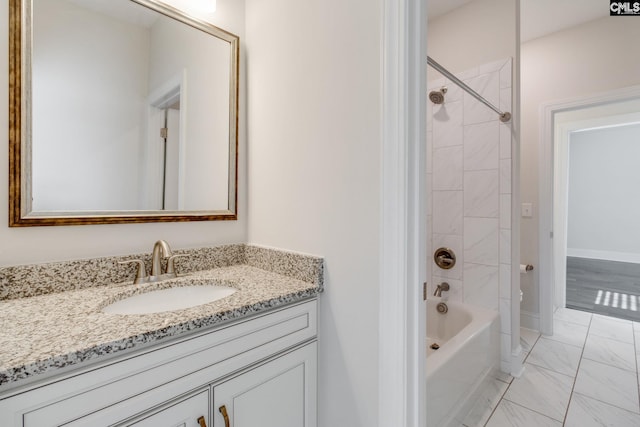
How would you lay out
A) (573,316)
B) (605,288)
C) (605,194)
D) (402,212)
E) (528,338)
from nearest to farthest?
(402,212) < (528,338) < (573,316) < (605,288) < (605,194)

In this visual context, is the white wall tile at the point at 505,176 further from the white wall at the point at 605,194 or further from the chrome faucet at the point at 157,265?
the white wall at the point at 605,194

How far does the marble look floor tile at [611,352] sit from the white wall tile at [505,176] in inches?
56.6

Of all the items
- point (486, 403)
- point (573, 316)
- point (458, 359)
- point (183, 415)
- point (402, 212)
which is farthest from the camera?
point (573, 316)

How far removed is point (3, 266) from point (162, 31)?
1.03 meters

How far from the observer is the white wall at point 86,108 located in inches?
39.1

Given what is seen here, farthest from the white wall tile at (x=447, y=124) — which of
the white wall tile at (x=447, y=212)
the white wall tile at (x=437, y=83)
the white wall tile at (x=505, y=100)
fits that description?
the white wall tile at (x=447, y=212)

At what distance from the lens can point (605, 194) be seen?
6016 mm

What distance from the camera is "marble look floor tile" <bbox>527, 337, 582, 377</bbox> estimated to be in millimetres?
2069

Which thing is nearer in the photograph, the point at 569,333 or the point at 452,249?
the point at 452,249

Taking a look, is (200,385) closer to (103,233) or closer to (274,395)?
(274,395)

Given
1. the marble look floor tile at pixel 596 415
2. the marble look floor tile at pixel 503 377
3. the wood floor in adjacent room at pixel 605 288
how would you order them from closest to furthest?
the marble look floor tile at pixel 596 415 < the marble look floor tile at pixel 503 377 < the wood floor in adjacent room at pixel 605 288

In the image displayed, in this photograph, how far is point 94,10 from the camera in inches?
43.2

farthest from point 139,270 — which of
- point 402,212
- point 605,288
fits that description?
point 605,288

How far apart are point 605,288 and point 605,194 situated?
124 inches
